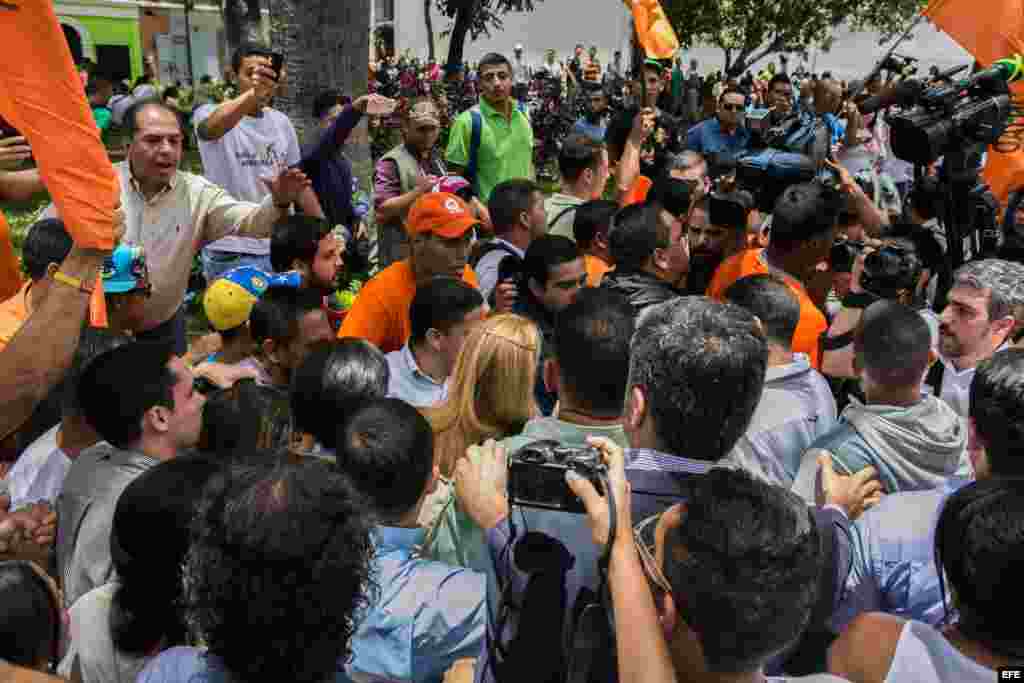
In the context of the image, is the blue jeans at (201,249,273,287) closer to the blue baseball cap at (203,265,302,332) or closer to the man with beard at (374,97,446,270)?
the man with beard at (374,97,446,270)

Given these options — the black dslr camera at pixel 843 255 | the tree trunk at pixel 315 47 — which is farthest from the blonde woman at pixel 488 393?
the tree trunk at pixel 315 47

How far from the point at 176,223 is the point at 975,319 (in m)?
3.40

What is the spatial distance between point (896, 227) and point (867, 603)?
3405 millimetres

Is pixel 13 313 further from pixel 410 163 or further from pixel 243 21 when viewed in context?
pixel 243 21

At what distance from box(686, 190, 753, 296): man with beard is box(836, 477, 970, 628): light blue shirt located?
2.69m

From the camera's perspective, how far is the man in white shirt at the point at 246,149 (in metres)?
4.95

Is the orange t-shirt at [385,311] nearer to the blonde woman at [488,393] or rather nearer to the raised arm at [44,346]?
the blonde woman at [488,393]

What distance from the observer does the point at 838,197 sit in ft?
14.2

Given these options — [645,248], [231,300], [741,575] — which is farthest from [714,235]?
[741,575]

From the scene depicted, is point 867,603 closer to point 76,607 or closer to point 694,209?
point 76,607

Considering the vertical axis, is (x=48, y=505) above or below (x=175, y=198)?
below

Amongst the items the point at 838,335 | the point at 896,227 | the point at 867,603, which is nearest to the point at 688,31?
the point at 896,227

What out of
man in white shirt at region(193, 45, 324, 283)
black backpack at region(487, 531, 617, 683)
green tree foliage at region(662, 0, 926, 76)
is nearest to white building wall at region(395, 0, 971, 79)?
green tree foliage at region(662, 0, 926, 76)

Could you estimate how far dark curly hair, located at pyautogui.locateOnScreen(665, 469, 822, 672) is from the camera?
58.6 inches
